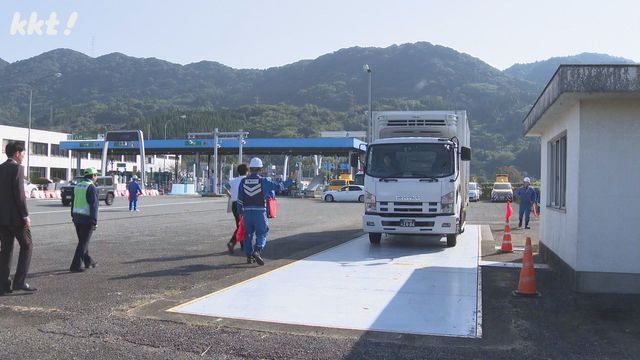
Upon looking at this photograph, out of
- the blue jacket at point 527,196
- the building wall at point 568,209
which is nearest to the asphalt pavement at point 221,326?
the building wall at point 568,209

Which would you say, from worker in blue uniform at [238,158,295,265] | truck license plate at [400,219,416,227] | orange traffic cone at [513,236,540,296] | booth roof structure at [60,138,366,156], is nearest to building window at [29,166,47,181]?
booth roof structure at [60,138,366,156]

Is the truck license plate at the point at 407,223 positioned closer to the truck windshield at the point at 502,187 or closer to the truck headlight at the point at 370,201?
the truck headlight at the point at 370,201

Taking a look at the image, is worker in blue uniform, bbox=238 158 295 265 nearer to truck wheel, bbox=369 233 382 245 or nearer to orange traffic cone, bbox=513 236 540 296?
orange traffic cone, bbox=513 236 540 296

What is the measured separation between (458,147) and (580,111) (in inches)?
227

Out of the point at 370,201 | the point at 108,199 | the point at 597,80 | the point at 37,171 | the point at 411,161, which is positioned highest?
the point at 597,80

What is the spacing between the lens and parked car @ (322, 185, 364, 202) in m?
45.0

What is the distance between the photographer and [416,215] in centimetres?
1299

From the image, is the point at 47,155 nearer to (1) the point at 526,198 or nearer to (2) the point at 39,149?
(2) the point at 39,149

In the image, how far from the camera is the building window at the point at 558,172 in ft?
33.7

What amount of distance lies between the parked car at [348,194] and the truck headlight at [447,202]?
31.8m

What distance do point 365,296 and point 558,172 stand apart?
16.2 feet

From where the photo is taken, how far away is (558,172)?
1089cm

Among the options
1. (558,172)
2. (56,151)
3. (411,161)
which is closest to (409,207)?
(411,161)

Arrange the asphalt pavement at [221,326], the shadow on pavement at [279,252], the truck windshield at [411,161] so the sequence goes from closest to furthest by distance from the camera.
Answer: the asphalt pavement at [221,326]
the shadow on pavement at [279,252]
the truck windshield at [411,161]
